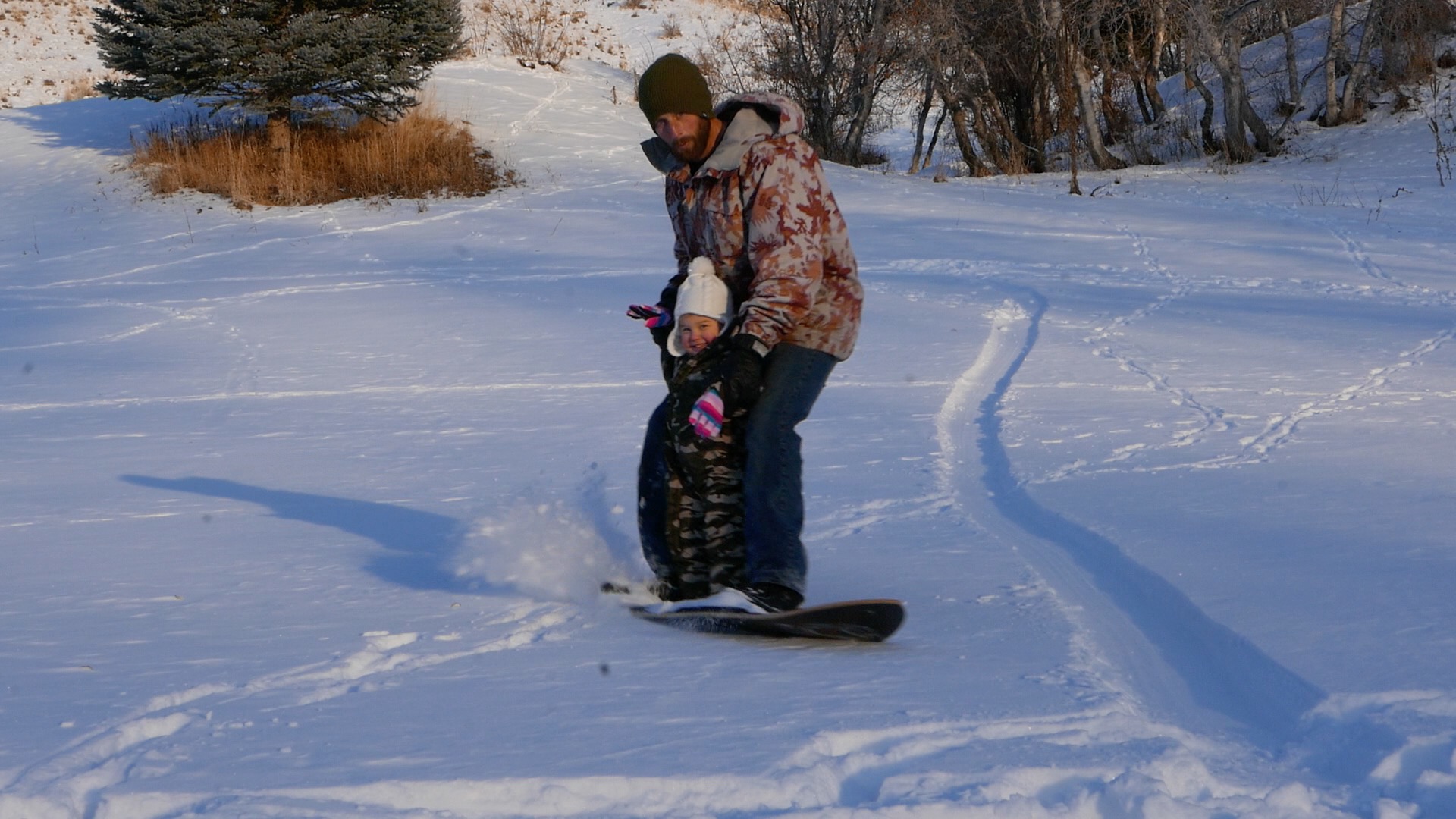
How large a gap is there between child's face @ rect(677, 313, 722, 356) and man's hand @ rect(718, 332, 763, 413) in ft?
0.26

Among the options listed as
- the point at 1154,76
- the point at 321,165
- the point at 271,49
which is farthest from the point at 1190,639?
the point at 1154,76

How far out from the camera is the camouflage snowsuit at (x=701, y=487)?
3441 millimetres

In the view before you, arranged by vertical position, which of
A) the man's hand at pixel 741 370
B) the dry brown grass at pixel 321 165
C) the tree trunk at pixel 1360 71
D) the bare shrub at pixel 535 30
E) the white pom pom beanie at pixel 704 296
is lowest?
the man's hand at pixel 741 370

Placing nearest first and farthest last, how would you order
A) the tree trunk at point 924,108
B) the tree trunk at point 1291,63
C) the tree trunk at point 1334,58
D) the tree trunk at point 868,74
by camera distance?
the tree trunk at point 1334,58 < the tree trunk at point 1291,63 < the tree trunk at point 868,74 < the tree trunk at point 924,108

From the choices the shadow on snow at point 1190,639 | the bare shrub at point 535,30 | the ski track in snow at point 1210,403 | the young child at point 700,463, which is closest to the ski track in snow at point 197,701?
the young child at point 700,463

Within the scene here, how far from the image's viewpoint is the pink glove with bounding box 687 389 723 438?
3.17 metres

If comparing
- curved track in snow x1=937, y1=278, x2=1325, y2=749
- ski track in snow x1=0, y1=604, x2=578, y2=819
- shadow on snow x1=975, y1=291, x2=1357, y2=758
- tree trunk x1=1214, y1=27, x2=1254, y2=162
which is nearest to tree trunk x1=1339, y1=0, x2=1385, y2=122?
tree trunk x1=1214, y1=27, x2=1254, y2=162

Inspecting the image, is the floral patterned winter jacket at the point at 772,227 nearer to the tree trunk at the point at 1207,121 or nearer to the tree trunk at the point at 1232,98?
the tree trunk at the point at 1232,98

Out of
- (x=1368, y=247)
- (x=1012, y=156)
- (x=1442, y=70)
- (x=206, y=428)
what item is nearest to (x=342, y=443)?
(x=206, y=428)

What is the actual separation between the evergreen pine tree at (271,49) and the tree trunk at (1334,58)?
12219 millimetres

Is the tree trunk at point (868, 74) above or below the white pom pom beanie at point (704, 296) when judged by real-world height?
above

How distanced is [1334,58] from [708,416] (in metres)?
17.8

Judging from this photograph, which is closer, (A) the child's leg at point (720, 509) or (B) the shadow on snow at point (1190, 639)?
(B) the shadow on snow at point (1190, 639)

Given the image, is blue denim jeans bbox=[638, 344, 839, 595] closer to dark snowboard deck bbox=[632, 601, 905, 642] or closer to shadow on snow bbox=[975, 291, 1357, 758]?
dark snowboard deck bbox=[632, 601, 905, 642]
